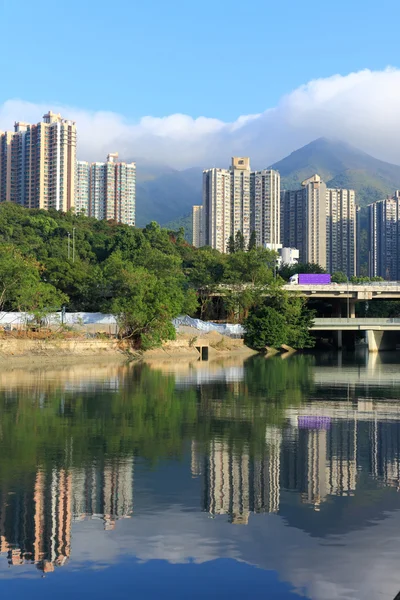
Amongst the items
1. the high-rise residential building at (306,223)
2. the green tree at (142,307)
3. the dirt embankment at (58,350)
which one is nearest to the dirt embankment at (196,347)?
the green tree at (142,307)

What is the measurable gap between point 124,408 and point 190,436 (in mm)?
4654

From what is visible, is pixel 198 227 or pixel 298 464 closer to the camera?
pixel 298 464

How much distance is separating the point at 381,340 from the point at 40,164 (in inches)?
2328

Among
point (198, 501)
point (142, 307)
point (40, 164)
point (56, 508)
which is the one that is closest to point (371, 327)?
point (142, 307)

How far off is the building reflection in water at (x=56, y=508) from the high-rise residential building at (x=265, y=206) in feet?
364

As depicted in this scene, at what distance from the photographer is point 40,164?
106 m

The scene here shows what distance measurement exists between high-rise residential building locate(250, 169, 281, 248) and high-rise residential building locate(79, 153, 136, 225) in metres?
19.8

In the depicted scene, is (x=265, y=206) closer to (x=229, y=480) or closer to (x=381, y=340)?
(x=381, y=340)

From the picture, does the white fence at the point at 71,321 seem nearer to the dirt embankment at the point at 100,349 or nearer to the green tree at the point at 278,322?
the dirt embankment at the point at 100,349

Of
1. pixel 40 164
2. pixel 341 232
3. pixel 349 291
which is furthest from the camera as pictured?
pixel 341 232

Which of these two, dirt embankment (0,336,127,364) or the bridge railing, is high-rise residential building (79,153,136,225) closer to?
the bridge railing

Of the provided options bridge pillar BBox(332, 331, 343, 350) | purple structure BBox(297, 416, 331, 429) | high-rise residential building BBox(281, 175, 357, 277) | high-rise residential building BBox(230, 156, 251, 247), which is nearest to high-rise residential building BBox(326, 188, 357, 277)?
high-rise residential building BBox(281, 175, 357, 277)

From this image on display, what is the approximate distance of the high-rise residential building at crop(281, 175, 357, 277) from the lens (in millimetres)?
129875

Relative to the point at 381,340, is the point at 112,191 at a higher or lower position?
higher
